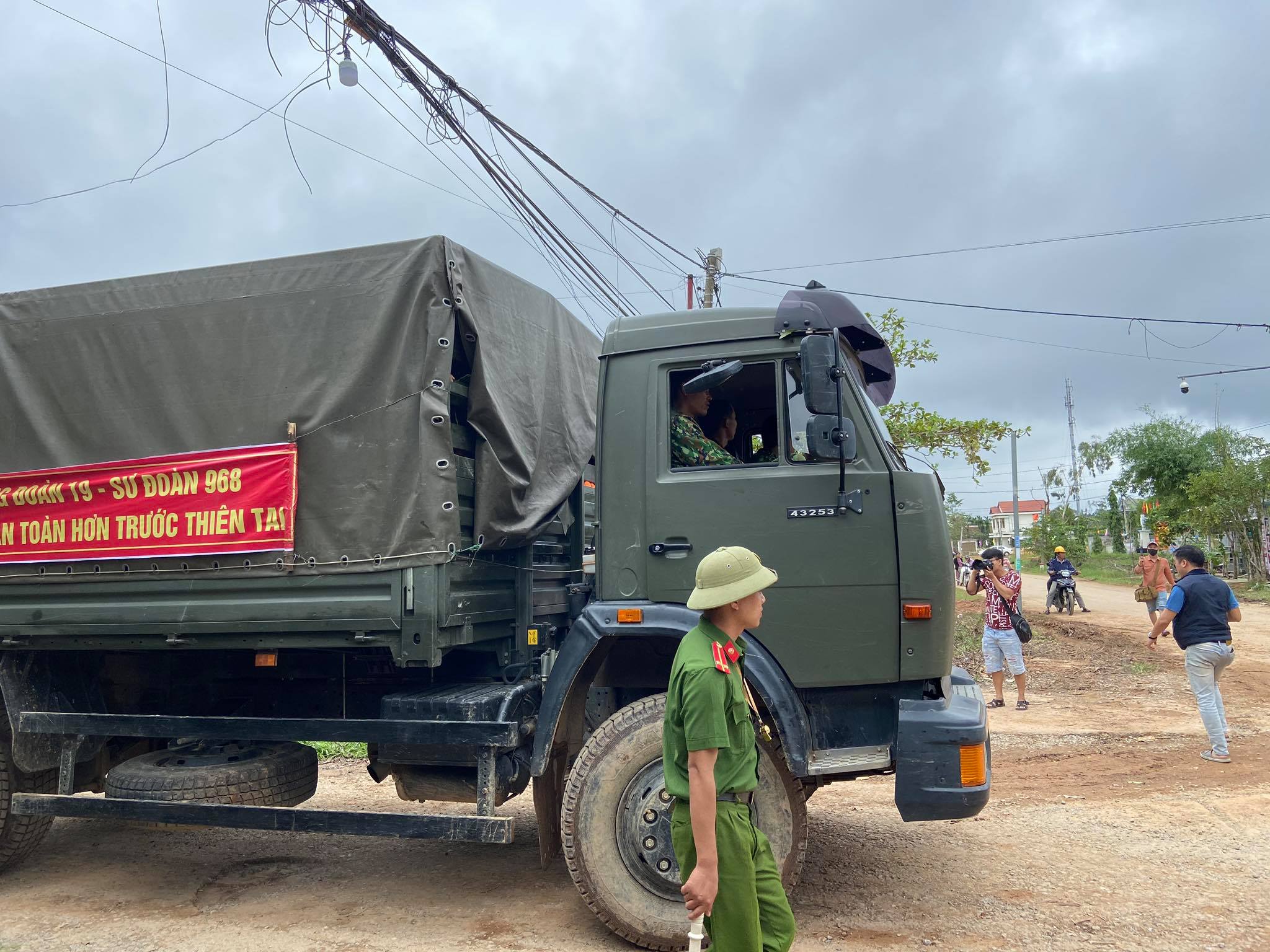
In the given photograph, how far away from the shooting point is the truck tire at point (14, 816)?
506 cm

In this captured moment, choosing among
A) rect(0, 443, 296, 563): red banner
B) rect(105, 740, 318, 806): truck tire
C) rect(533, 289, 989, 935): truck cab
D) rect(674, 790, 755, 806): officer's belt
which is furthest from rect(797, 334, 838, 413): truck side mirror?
rect(105, 740, 318, 806): truck tire

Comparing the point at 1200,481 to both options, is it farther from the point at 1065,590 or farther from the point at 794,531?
the point at 794,531

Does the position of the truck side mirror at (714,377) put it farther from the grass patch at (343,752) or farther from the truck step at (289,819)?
the grass patch at (343,752)

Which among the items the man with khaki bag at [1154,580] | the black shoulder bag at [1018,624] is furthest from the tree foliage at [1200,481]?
the black shoulder bag at [1018,624]

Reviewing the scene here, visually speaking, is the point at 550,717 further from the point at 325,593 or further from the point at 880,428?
the point at 880,428

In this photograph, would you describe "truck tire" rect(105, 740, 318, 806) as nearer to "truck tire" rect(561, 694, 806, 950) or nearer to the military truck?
the military truck

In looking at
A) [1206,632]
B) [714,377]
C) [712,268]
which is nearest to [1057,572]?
[712,268]

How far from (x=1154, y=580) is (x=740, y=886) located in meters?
14.4

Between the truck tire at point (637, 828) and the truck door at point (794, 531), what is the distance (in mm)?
512

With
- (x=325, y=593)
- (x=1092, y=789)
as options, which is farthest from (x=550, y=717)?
(x=1092, y=789)

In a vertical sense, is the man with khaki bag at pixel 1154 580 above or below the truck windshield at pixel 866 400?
below

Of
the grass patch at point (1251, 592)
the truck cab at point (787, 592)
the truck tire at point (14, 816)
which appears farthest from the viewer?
the grass patch at point (1251, 592)

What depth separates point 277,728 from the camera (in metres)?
4.46

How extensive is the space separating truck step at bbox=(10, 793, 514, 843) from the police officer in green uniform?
1.58m
